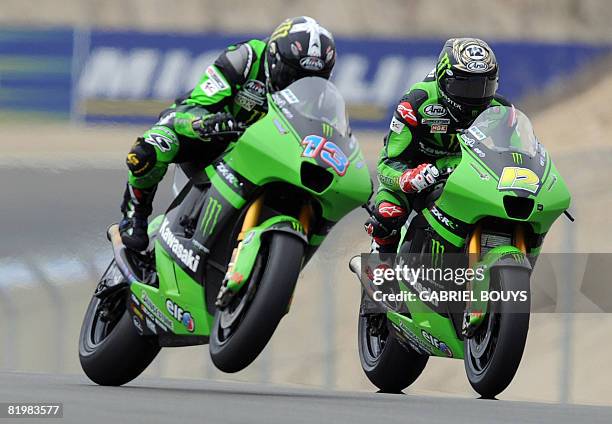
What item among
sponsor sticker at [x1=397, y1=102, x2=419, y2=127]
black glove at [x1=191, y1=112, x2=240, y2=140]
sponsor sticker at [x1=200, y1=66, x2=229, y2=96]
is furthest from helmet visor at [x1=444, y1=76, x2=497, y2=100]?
black glove at [x1=191, y1=112, x2=240, y2=140]

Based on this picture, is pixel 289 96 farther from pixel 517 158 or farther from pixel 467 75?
pixel 467 75

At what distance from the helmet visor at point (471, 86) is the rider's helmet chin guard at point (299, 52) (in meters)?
1.17

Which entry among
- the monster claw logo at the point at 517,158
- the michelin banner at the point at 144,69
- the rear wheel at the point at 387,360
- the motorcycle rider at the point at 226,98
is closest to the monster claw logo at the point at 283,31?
the motorcycle rider at the point at 226,98

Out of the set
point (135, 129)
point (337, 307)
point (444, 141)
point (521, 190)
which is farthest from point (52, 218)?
point (521, 190)

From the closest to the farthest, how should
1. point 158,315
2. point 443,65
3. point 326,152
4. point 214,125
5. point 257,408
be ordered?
1. point 257,408
2. point 326,152
3. point 214,125
4. point 158,315
5. point 443,65

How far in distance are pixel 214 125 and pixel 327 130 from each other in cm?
70

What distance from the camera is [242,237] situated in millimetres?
7488

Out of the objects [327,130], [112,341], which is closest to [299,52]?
[327,130]

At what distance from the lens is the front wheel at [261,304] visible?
7.05 m

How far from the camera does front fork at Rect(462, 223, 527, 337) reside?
801cm

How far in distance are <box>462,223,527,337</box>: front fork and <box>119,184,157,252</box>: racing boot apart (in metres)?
1.76

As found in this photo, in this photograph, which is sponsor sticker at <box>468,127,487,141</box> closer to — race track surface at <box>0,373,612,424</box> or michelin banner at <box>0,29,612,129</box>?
race track surface at <box>0,373,612,424</box>

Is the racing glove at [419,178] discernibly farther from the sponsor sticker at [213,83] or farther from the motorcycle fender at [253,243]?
the motorcycle fender at [253,243]

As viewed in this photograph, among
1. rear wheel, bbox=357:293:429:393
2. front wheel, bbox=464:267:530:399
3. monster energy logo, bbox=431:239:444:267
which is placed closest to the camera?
front wheel, bbox=464:267:530:399
